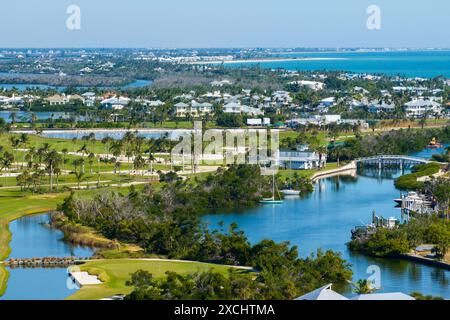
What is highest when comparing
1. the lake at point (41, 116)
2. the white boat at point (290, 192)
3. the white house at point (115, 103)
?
the white house at point (115, 103)

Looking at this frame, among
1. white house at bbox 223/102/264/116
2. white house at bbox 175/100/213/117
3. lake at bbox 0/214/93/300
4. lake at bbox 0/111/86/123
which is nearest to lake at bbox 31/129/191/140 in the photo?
lake at bbox 0/111/86/123

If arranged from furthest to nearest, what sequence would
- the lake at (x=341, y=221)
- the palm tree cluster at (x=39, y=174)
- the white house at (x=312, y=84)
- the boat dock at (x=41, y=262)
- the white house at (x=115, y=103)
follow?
the white house at (x=312, y=84), the white house at (x=115, y=103), the palm tree cluster at (x=39, y=174), the boat dock at (x=41, y=262), the lake at (x=341, y=221)

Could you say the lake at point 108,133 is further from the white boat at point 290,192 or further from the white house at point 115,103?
the white boat at point 290,192

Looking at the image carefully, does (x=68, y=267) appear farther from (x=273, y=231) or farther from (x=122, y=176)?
(x=122, y=176)

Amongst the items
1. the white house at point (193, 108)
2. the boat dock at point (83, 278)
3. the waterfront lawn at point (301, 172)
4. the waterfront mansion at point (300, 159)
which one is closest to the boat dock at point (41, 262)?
the boat dock at point (83, 278)

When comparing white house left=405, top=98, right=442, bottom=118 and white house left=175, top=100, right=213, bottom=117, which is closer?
white house left=405, top=98, right=442, bottom=118

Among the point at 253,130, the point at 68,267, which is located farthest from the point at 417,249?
the point at 253,130

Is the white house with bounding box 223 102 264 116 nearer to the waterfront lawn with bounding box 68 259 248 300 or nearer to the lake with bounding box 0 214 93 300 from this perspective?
the lake with bounding box 0 214 93 300
